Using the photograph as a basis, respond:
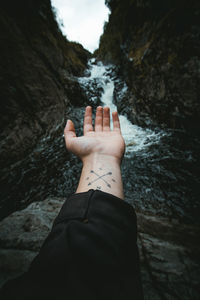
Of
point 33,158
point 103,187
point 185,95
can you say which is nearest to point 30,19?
point 33,158

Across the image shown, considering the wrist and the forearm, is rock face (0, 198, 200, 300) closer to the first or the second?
the forearm

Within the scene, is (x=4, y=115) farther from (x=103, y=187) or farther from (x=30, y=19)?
(x=30, y=19)

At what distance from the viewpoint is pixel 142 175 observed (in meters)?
2.85

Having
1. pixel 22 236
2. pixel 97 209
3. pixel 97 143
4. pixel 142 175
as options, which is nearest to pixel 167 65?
pixel 142 175

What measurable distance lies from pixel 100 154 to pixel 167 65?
423cm

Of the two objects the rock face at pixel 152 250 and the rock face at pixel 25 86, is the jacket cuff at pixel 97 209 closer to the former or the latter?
the rock face at pixel 152 250

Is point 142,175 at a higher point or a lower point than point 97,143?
lower

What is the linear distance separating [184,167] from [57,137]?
466 centimetres

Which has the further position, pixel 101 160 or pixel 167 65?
pixel 167 65

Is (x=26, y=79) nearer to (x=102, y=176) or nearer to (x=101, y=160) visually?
(x=101, y=160)

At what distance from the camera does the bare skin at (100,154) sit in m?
1.22

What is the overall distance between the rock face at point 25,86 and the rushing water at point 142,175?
20 cm

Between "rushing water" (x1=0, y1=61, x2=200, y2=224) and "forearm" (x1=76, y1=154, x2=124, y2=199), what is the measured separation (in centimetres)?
130

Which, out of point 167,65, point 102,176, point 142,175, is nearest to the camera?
point 102,176
